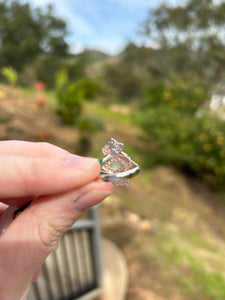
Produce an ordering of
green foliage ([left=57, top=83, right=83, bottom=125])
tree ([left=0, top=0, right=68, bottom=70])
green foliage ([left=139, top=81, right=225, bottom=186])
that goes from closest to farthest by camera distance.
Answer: green foliage ([left=139, top=81, right=225, bottom=186]), green foliage ([left=57, top=83, right=83, bottom=125]), tree ([left=0, top=0, right=68, bottom=70])

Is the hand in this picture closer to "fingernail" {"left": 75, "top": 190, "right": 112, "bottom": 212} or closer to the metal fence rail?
"fingernail" {"left": 75, "top": 190, "right": 112, "bottom": 212}

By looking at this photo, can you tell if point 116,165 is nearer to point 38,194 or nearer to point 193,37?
point 38,194

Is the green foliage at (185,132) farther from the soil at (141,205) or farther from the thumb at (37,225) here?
the thumb at (37,225)

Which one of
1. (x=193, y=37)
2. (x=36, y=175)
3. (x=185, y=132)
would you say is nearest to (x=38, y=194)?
(x=36, y=175)

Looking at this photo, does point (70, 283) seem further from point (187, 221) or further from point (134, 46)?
point (134, 46)

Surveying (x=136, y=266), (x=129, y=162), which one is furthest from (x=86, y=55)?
(x=129, y=162)

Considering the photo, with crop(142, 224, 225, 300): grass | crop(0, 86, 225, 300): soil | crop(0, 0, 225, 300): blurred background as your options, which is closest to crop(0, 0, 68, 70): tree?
crop(0, 0, 225, 300): blurred background
